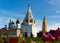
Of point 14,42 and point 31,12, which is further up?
point 31,12

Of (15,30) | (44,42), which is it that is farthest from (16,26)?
(44,42)

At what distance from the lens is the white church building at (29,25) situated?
66.9m

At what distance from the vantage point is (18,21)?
6588 centimetres

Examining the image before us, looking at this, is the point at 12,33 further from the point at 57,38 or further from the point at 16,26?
the point at 57,38

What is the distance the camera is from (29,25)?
6762 cm

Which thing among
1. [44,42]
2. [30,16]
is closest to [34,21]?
[30,16]

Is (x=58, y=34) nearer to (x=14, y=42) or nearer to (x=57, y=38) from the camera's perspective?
(x=57, y=38)

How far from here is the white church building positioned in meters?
66.9

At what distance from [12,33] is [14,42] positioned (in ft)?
211

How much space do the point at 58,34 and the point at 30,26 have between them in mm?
66229

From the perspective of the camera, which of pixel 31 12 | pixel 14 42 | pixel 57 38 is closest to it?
pixel 14 42

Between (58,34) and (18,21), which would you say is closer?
(58,34)

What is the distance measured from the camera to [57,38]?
1407 mm

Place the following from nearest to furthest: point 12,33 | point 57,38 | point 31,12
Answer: point 57,38 < point 12,33 < point 31,12
